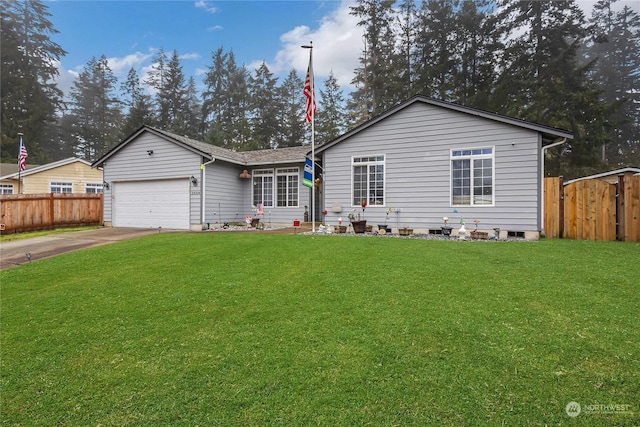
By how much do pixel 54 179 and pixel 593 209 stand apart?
28199 millimetres

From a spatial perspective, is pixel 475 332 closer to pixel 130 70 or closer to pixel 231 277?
pixel 231 277

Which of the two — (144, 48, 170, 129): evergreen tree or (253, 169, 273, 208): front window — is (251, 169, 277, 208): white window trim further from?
(144, 48, 170, 129): evergreen tree

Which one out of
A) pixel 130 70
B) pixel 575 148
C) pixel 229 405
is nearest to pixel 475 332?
pixel 229 405

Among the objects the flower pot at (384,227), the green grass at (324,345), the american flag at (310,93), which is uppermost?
the american flag at (310,93)

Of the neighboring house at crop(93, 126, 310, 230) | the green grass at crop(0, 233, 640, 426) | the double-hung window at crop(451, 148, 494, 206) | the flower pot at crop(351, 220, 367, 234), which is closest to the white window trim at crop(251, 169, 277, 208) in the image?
the neighboring house at crop(93, 126, 310, 230)

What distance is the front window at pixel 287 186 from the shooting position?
1456cm

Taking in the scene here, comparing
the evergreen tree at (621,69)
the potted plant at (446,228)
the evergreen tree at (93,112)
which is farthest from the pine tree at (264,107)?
the evergreen tree at (621,69)

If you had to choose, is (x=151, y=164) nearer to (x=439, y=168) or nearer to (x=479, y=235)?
(x=439, y=168)

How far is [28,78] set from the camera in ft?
100

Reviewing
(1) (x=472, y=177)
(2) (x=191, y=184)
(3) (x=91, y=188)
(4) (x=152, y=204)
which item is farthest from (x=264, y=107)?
(1) (x=472, y=177)

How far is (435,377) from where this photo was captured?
2.29m

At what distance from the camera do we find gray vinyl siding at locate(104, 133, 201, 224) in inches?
528

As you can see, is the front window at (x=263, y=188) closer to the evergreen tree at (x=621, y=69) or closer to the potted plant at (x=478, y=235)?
the potted plant at (x=478, y=235)

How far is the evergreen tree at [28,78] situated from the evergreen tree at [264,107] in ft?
66.4
